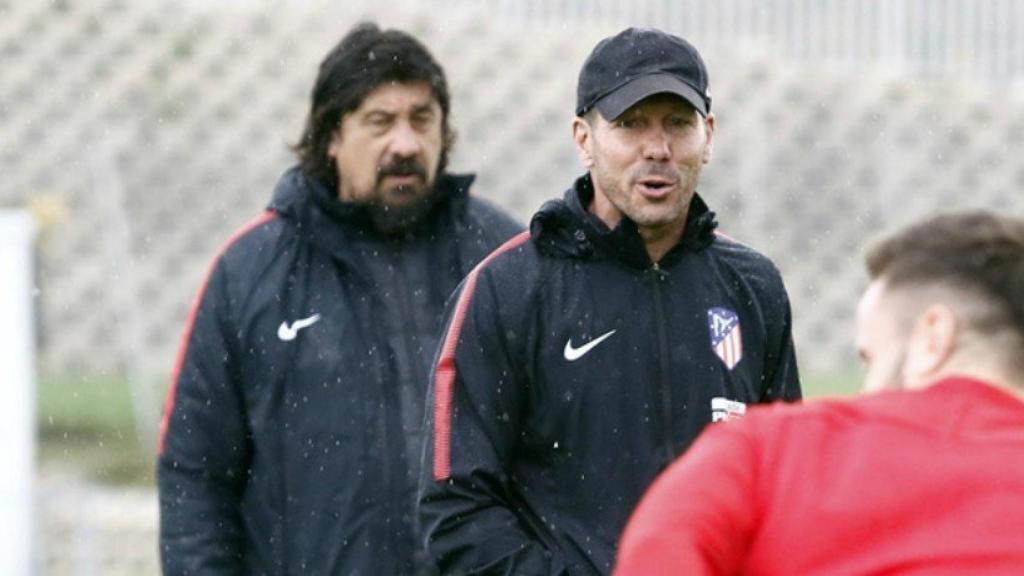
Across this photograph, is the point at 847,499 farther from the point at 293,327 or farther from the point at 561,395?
the point at 293,327

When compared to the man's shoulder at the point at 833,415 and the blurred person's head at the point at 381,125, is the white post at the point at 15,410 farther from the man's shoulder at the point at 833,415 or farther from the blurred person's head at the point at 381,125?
the man's shoulder at the point at 833,415

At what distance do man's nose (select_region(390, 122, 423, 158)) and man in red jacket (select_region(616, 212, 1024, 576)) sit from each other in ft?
9.58

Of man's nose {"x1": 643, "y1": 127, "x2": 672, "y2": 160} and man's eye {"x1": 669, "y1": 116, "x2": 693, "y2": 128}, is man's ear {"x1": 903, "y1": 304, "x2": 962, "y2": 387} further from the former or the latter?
man's eye {"x1": 669, "y1": 116, "x2": 693, "y2": 128}

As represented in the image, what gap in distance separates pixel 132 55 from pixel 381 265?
7.64 meters

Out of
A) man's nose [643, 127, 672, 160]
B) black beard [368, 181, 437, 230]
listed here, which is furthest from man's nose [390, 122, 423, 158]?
man's nose [643, 127, 672, 160]

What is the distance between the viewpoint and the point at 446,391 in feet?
15.4

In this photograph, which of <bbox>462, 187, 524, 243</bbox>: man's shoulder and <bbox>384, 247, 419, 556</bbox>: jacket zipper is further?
<bbox>462, 187, 524, 243</bbox>: man's shoulder

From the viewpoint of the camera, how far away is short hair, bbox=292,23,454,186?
595cm

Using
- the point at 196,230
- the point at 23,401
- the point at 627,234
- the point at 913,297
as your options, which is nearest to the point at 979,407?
the point at 913,297

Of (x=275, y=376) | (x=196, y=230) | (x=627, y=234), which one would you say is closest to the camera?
(x=627, y=234)

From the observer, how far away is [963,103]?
13.2 m

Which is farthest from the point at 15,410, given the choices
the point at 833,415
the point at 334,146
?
the point at 833,415

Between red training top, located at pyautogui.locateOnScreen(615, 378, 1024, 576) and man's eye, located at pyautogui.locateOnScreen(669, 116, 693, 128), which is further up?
man's eye, located at pyautogui.locateOnScreen(669, 116, 693, 128)

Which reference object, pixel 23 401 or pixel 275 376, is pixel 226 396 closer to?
pixel 275 376
